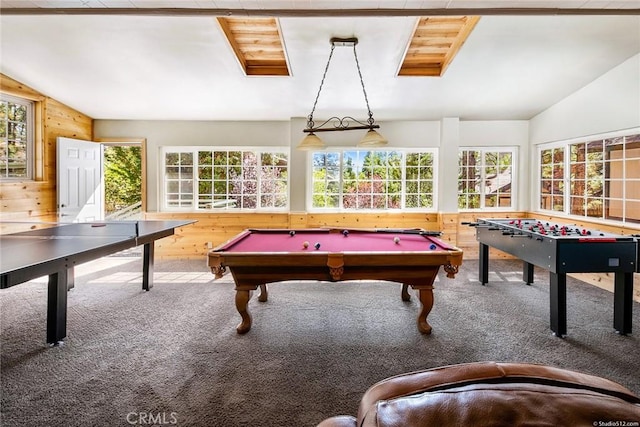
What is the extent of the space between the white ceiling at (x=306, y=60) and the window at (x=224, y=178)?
0.70m

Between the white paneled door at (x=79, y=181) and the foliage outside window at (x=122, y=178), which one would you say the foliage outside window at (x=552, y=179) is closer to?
the white paneled door at (x=79, y=181)

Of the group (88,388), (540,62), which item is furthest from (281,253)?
(540,62)

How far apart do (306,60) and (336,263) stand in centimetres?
255

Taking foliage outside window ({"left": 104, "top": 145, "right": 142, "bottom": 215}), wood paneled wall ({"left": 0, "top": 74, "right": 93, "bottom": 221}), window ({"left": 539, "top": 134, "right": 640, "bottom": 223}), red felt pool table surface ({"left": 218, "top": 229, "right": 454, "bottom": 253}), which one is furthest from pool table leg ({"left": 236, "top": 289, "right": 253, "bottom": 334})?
foliage outside window ({"left": 104, "top": 145, "right": 142, "bottom": 215})

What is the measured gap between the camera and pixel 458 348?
250 cm

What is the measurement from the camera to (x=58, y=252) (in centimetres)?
238

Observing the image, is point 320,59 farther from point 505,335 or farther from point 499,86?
point 505,335

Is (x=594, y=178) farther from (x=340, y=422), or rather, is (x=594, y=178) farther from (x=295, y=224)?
(x=340, y=422)

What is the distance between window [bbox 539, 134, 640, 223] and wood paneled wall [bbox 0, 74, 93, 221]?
24.9 ft

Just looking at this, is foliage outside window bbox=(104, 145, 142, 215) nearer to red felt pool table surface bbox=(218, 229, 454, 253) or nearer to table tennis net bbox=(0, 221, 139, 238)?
table tennis net bbox=(0, 221, 139, 238)

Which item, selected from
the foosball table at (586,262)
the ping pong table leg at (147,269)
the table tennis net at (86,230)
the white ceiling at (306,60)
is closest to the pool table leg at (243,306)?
the table tennis net at (86,230)

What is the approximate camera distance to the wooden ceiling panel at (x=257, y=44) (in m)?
3.57

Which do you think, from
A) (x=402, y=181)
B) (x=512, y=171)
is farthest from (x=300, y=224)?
(x=512, y=171)

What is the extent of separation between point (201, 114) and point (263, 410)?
4812mm
